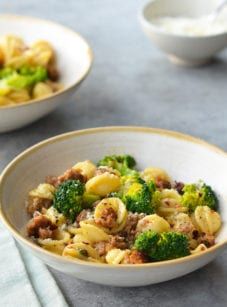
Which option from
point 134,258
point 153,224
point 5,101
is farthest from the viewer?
point 5,101

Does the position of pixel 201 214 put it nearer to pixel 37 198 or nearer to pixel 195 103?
pixel 37 198

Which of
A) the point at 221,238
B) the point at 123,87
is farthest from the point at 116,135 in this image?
the point at 123,87

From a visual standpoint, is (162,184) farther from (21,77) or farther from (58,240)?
(21,77)

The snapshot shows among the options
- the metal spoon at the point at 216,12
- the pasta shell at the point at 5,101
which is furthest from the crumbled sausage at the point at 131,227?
the metal spoon at the point at 216,12

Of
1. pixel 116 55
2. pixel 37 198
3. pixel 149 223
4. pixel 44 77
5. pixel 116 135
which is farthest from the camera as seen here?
pixel 116 55

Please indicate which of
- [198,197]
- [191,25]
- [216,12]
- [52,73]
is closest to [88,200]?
[198,197]
